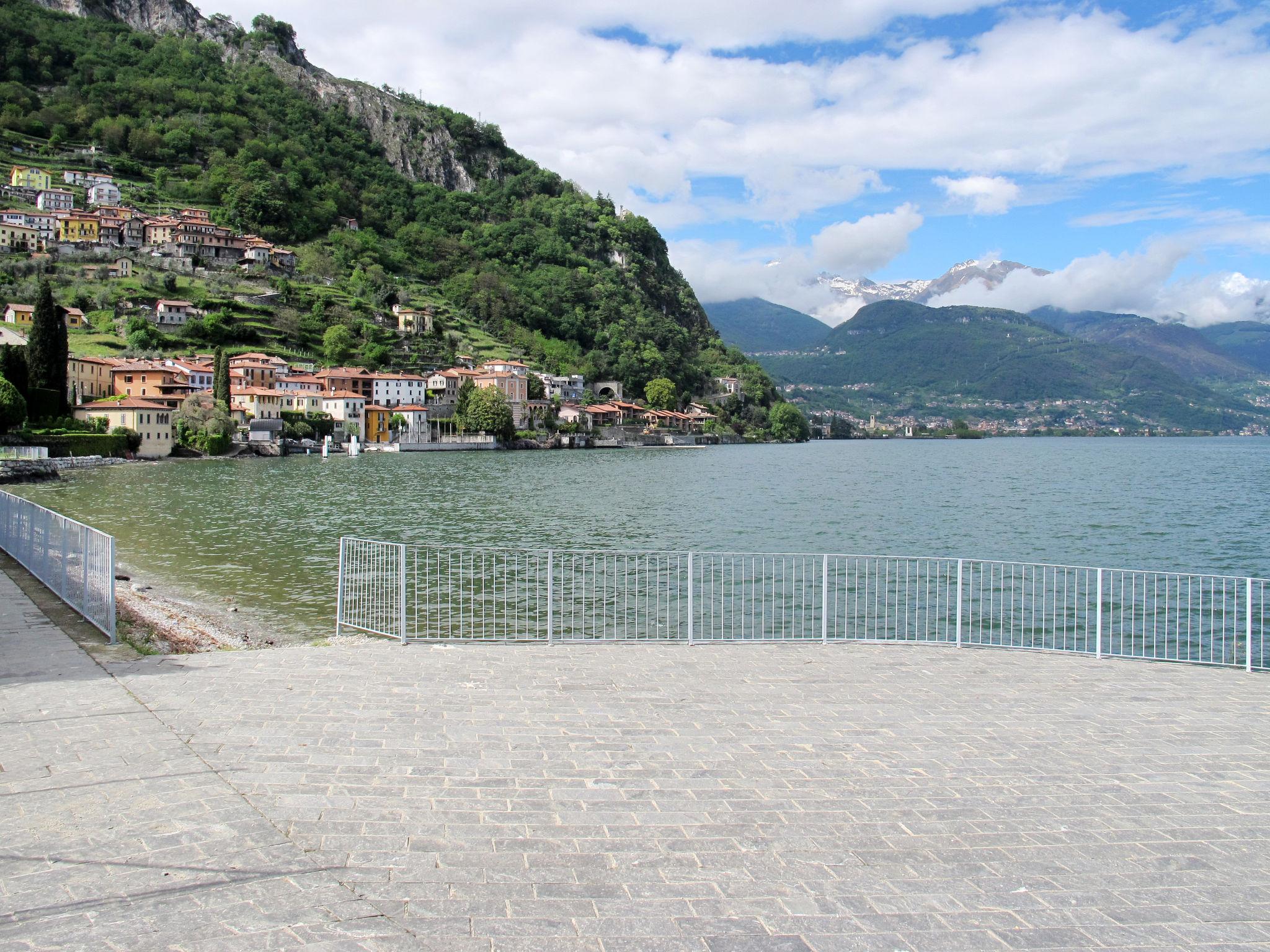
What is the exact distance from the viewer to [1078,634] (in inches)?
682

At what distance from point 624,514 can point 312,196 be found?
15249 cm

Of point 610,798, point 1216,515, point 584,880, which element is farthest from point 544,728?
point 1216,515

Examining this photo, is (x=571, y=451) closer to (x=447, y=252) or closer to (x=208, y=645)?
(x=447, y=252)

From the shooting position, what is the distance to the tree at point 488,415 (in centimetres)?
10550

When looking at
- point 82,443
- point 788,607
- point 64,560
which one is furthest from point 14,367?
point 788,607

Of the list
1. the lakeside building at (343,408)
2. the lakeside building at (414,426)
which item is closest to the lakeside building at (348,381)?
the lakeside building at (343,408)

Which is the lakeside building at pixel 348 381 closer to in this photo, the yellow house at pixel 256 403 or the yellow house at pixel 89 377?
the yellow house at pixel 256 403

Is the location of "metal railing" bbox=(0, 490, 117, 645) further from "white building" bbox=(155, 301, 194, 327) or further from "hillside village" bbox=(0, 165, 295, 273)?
"hillside village" bbox=(0, 165, 295, 273)

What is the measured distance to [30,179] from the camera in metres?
122

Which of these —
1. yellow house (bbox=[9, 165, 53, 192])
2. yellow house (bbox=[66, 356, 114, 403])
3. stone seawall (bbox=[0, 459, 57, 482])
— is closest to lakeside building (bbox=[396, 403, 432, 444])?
yellow house (bbox=[66, 356, 114, 403])

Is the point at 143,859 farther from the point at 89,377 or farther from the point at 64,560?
the point at 89,377

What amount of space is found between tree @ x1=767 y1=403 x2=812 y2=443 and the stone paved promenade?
163 metres

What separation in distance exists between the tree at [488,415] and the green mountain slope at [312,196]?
1842 cm

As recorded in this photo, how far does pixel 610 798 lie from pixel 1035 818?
2.63m
